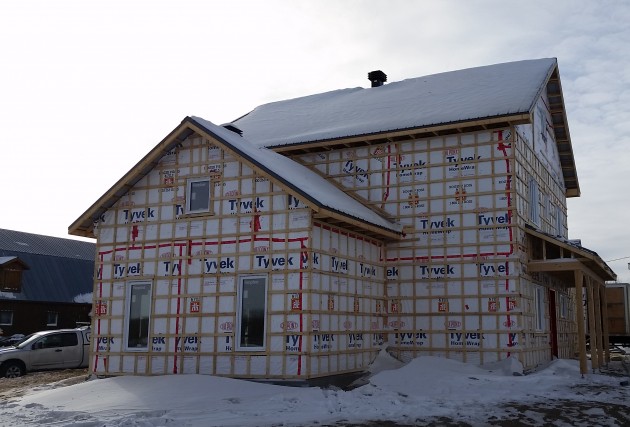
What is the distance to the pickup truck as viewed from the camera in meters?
22.3

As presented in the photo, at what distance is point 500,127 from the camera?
18891 millimetres

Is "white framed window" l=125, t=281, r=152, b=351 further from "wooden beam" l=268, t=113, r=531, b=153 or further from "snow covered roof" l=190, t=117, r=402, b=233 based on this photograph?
Result: "wooden beam" l=268, t=113, r=531, b=153

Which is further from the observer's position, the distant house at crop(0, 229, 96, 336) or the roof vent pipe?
the distant house at crop(0, 229, 96, 336)

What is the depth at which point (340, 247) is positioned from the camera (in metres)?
17.0

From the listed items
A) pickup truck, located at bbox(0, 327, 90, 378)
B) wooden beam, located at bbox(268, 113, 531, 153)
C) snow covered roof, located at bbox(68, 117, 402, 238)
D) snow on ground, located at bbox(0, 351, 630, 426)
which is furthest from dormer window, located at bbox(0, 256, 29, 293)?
snow on ground, located at bbox(0, 351, 630, 426)

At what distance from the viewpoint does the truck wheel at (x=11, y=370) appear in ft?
72.2

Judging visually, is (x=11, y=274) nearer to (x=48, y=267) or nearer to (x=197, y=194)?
(x=48, y=267)

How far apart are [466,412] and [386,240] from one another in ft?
25.6

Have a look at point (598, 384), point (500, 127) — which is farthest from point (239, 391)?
point (500, 127)

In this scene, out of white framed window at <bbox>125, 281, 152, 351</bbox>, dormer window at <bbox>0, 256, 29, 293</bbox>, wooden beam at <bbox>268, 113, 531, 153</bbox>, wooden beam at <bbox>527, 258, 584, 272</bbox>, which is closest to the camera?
white framed window at <bbox>125, 281, 152, 351</bbox>

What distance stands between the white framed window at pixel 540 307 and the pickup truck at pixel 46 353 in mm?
15980

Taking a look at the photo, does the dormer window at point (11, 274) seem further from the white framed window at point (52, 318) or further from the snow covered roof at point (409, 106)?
the snow covered roof at point (409, 106)

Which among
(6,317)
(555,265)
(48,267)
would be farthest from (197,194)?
(48,267)

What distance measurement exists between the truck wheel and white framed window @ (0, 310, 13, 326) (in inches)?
708
